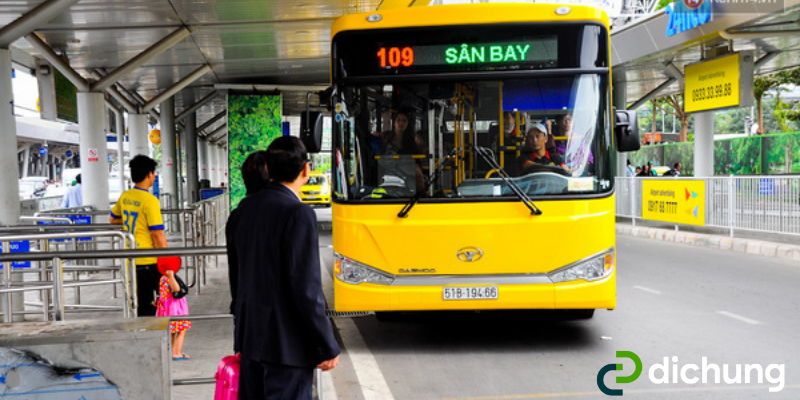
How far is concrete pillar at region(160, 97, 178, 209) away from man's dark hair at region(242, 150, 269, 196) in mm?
24750

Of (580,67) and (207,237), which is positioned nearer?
(580,67)

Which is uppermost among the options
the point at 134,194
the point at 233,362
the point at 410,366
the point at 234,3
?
the point at 234,3

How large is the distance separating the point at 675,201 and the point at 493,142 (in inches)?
516

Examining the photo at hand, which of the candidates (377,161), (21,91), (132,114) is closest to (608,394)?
(377,161)

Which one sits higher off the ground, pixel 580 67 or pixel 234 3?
pixel 234 3

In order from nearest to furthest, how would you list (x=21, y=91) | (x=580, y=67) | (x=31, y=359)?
(x=31, y=359) → (x=580, y=67) → (x=21, y=91)

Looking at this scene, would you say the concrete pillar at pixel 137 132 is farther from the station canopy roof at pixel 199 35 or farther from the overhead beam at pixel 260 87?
the overhead beam at pixel 260 87

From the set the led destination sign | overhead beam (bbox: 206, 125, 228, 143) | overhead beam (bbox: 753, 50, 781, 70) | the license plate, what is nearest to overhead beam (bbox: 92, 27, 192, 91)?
the led destination sign

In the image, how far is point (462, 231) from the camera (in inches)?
295

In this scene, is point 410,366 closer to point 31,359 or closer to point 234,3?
point 31,359

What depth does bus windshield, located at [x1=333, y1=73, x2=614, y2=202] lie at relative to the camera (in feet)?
24.9

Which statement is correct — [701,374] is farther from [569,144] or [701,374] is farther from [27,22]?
[27,22]

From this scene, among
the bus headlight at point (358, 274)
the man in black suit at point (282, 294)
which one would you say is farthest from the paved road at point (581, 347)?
the man in black suit at point (282, 294)

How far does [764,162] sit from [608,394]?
27.0 m
